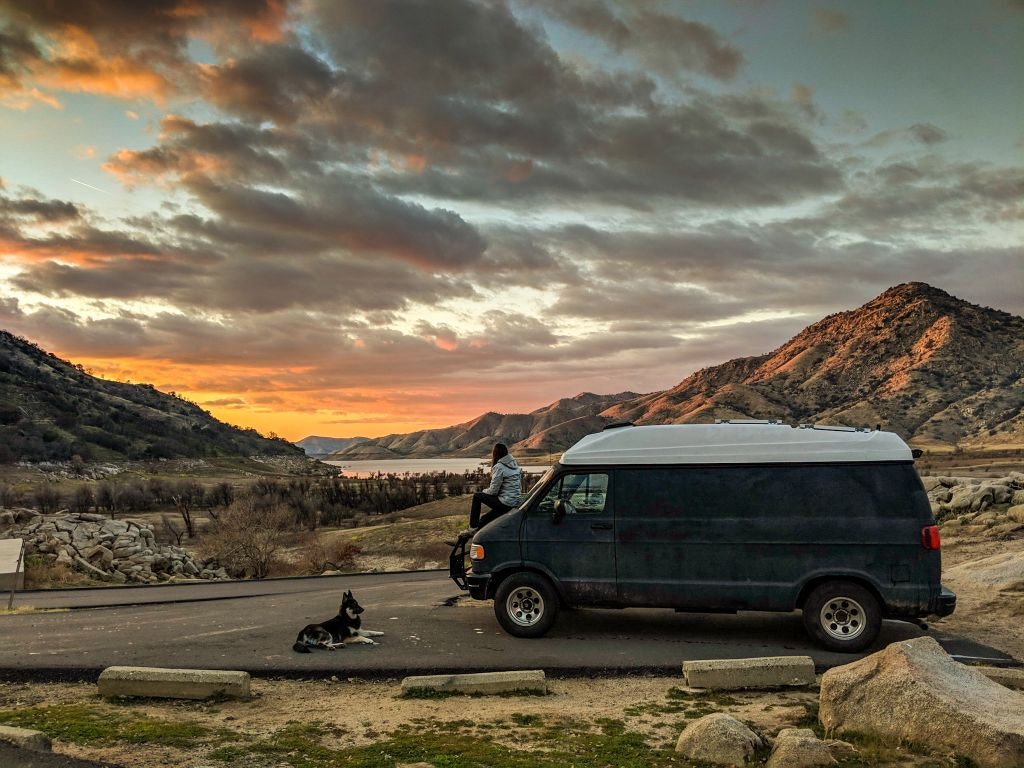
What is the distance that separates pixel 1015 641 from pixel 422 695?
8415 mm

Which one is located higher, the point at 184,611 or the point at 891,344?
the point at 891,344

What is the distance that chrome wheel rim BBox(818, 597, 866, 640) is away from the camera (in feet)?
31.8

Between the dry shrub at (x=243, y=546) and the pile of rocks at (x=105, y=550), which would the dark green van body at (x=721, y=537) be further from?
the dry shrub at (x=243, y=546)

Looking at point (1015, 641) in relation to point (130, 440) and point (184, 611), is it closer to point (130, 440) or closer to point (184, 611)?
point (184, 611)

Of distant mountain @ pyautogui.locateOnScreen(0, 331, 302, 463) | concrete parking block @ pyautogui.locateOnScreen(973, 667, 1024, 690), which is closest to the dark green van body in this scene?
concrete parking block @ pyautogui.locateOnScreen(973, 667, 1024, 690)

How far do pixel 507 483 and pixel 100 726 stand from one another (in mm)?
6255

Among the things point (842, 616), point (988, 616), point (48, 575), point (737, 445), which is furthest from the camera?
point (48, 575)

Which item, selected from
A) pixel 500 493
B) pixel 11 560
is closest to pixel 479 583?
pixel 500 493

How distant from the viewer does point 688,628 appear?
A: 11.3 metres

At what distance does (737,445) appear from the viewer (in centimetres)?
1030

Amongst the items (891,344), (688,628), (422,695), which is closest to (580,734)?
(422,695)

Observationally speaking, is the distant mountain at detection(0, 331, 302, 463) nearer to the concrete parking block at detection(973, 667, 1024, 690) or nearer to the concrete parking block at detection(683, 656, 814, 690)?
the concrete parking block at detection(683, 656, 814, 690)

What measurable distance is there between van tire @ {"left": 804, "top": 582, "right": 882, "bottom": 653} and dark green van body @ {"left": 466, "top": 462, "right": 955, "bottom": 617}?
0.14 metres

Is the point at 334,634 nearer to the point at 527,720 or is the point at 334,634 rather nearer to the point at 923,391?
the point at 527,720
